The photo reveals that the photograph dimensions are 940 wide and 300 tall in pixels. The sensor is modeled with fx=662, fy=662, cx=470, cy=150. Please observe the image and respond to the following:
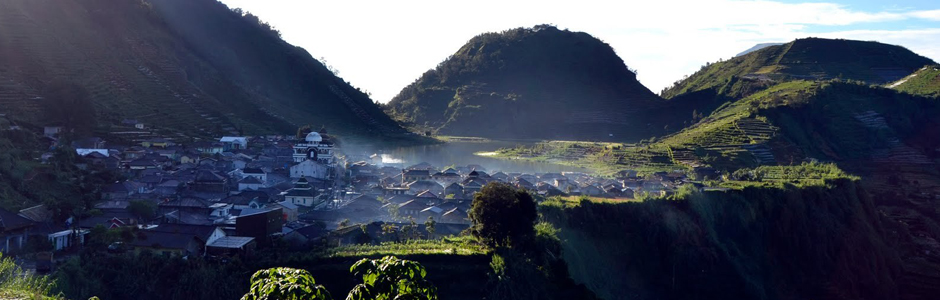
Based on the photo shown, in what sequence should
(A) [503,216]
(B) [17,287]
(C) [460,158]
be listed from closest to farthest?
(B) [17,287] → (A) [503,216] → (C) [460,158]

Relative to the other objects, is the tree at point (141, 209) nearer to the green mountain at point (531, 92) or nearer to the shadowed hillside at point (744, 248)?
the shadowed hillside at point (744, 248)

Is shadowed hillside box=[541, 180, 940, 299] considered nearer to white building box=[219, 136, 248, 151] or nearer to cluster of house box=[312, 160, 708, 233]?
cluster of house box=[312, 160, 708, 233]

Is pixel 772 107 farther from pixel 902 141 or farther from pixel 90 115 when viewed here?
pixel 90 115

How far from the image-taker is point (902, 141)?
47500 millimetres

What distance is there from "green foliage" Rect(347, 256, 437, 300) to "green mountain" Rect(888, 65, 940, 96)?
6391 centimetres

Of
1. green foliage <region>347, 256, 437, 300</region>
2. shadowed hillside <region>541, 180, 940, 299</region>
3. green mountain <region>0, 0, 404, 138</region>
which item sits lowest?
shadowed hillside <region>541, 180, 940, 299</region>

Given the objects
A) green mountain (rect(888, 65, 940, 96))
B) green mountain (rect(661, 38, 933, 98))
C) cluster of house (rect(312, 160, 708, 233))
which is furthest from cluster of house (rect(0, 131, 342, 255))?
green mountain (rect(888, 65, 940, 96))

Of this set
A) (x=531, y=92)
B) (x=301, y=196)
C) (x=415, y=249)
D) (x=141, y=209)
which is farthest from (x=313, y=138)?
(x=531, y=92)

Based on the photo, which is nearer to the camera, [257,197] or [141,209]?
[141,209]

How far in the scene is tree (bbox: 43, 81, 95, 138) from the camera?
33.2m

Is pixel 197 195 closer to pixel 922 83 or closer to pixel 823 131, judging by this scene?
pixel 823 131

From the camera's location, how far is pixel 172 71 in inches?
2103

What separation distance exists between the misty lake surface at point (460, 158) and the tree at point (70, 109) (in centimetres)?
1885

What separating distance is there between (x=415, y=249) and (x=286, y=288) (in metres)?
12.1
